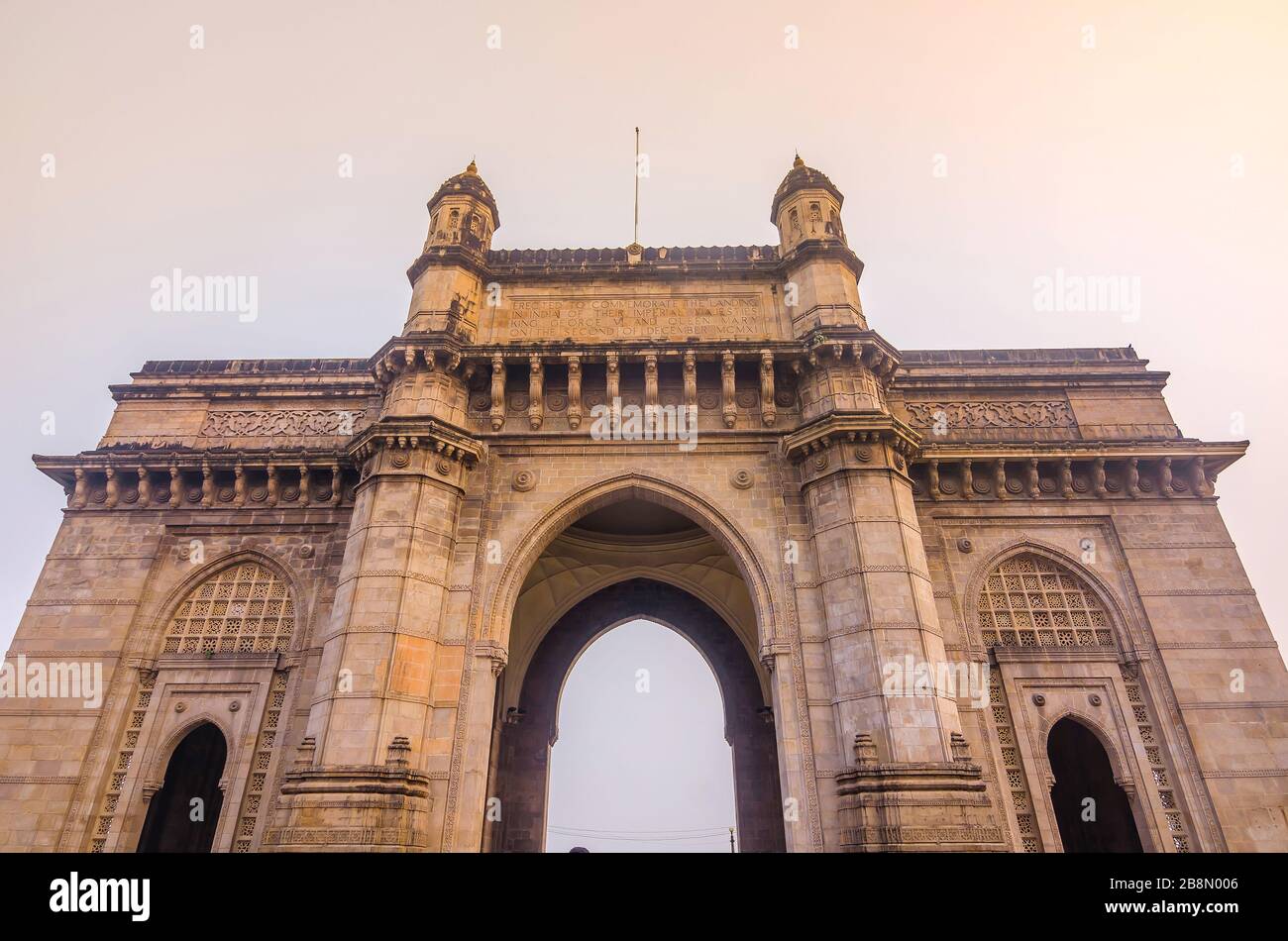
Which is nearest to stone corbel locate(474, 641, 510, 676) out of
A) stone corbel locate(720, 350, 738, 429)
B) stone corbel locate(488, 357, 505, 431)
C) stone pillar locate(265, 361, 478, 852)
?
stone pillar locate(265, 361, 478, 852)

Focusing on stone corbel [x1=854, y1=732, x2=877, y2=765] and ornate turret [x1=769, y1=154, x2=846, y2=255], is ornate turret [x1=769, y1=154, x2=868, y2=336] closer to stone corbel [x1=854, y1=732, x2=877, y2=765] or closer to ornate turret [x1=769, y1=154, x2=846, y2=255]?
ornate turret [x1=769, y1=154, x2=846, y2=255]

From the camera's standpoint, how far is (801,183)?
16281mm

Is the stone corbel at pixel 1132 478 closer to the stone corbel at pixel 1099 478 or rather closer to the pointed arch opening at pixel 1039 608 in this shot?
the stone corbel at pixel 1099 478

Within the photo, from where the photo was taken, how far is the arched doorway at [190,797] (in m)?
15.7

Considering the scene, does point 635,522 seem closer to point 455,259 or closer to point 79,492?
point 455,259

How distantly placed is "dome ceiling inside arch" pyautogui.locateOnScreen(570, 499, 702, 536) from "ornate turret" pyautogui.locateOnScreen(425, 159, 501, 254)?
746 centimetres

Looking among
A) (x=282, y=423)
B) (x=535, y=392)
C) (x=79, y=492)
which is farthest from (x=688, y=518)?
(x=79, y=492)

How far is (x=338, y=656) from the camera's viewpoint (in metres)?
11.3

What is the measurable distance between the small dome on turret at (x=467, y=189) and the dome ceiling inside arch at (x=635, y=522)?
26.4 feet

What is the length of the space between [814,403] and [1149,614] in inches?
317

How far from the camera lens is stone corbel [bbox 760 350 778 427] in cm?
1402
